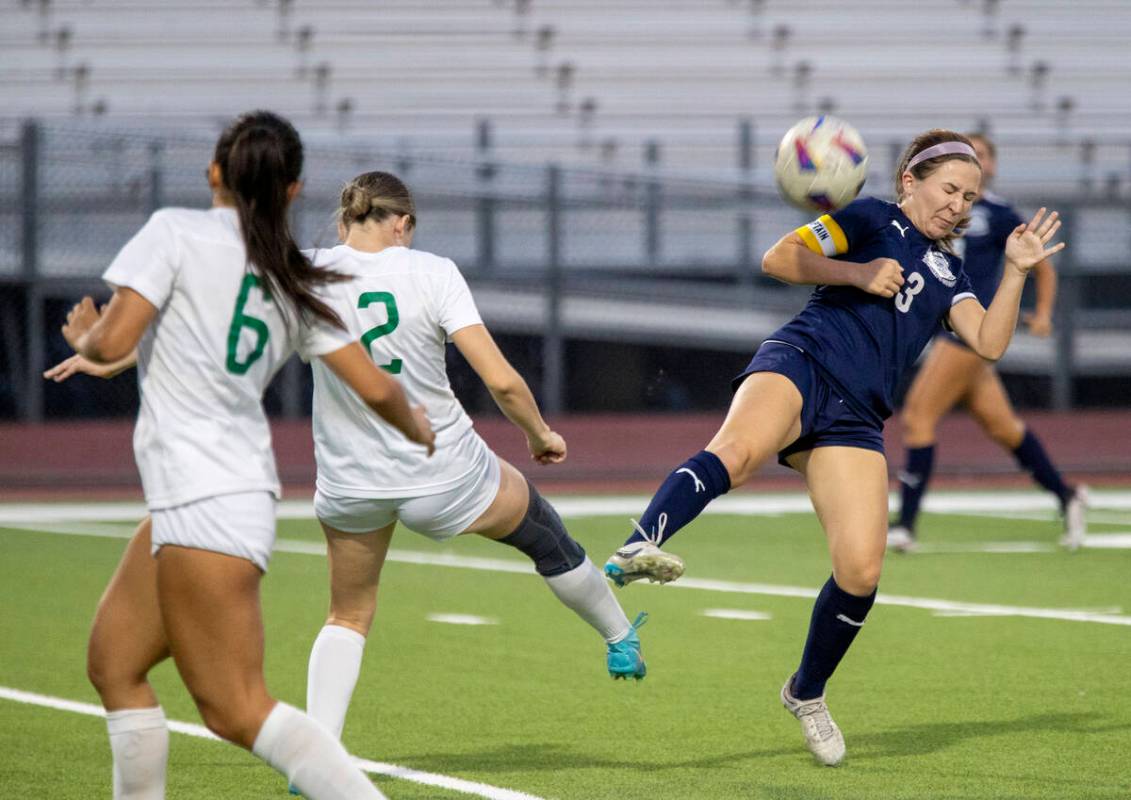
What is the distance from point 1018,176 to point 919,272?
14.9 m

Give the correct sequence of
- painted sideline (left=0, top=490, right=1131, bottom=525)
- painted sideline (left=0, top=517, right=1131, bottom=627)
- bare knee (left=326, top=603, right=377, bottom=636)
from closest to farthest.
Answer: bare knee (left=326, top=603, right=377, bottom=636)
painted sideline (left=0, top=517, right=1131, bottom=627)
painted sideline (left=0, top=490, right=1131, bottom=525)

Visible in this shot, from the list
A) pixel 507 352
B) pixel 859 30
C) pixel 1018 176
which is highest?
pixel 859 30

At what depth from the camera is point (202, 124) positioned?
18.4 m

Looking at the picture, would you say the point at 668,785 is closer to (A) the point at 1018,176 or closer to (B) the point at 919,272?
(B) the point at 919,272

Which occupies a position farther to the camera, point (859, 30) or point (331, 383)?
point (859, 30)

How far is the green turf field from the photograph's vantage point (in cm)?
498

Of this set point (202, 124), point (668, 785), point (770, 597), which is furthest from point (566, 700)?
point (202, 124)

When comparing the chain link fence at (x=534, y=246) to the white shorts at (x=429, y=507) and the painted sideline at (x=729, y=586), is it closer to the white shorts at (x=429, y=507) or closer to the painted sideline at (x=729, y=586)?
the painted sideline at (x=729, y=586)

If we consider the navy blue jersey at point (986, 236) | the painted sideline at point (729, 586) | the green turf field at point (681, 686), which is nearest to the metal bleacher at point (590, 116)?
the painted sideline at point (729, 586)

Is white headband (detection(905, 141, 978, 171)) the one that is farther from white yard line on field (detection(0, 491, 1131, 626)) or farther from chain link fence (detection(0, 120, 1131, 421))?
chain link fence (detection(0, 120, 1131, 421))

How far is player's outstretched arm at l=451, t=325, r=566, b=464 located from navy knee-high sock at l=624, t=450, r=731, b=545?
32cm

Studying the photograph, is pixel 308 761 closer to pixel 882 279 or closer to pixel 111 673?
pixel 111 673

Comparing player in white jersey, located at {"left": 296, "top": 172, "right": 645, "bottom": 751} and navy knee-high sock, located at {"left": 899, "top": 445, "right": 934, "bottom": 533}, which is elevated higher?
player in white jersey, located at {"left": 296, "top": 172, "right": 645, "bottom": 751}

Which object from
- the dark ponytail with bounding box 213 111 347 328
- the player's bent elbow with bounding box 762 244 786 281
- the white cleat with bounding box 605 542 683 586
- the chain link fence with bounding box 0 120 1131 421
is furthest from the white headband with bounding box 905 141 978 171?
the chain link fence with bounding box 0 120 1131 421
